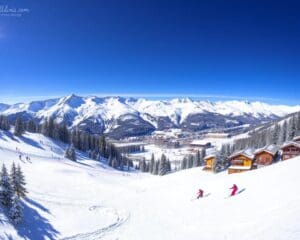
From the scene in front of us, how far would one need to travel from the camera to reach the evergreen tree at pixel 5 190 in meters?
27.1

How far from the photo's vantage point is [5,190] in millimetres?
27328

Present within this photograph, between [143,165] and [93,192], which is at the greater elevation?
[93,192]

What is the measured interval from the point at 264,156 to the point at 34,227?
43.1 metres

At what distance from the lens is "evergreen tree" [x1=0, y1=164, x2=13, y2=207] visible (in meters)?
27.1

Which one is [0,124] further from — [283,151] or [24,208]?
[283,151]

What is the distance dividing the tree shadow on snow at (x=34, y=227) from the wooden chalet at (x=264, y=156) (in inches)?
1606

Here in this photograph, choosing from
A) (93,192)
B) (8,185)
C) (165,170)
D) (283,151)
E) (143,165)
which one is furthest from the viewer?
(143,165)

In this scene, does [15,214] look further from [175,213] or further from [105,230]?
[175,213]

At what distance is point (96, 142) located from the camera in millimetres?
122000

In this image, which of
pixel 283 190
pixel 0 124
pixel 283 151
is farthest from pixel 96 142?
pixel 283 190

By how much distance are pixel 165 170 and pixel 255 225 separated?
7014 cm

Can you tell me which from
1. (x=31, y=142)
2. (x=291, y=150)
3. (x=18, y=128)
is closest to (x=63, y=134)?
(x=18, y=128)

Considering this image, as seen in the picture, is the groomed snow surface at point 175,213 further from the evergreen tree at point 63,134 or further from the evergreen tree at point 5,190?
the evergreen tree at point 63,134

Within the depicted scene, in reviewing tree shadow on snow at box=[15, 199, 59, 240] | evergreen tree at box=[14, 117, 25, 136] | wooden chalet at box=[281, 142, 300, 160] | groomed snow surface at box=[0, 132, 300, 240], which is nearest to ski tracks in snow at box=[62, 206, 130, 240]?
groomed snow surface at box=[0, 132, 300, 240]
